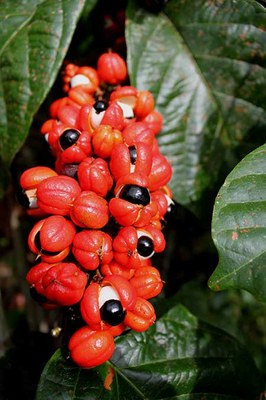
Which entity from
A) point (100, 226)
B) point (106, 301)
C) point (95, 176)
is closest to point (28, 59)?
point (95, 176)

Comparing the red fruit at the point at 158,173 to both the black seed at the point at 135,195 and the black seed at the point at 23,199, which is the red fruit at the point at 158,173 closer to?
the black seed at the point at 135,195

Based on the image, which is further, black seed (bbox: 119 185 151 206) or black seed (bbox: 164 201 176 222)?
black seed (bbox: 164 201 176 222)

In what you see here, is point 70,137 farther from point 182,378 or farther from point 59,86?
point 182,378

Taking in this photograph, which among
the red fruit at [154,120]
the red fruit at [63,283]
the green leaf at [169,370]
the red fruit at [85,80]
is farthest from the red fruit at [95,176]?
the green leaf at [169,370]

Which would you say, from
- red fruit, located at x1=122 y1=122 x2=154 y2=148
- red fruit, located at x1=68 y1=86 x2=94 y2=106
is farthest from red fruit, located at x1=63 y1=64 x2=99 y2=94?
red fruit, located at x1=122 y1=122 x2=154 y2=148

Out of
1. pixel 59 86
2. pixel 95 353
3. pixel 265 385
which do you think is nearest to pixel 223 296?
pixel 265 385

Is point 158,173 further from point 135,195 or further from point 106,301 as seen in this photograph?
point 106,301

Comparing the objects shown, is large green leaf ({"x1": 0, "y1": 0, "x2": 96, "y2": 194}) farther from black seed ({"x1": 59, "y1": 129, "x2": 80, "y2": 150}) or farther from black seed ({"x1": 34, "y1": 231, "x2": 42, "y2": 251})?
black seed ({"x1": 34, "y1": 231, "x2": 42, "y2": 251})

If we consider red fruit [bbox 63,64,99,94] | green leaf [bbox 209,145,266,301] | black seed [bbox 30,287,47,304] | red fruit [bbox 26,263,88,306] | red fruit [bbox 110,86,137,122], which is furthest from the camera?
red fruit [bbox 63,64,99,94]
